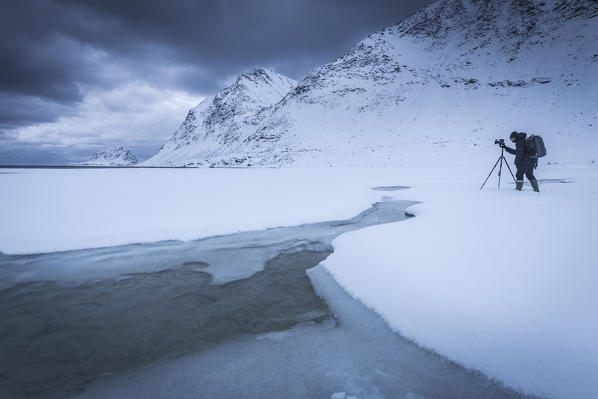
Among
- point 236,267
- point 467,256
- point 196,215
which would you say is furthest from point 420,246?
point 196,215

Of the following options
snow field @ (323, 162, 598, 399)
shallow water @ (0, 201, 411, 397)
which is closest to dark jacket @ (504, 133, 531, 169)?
snow field @ (323, 162, 598, 399)

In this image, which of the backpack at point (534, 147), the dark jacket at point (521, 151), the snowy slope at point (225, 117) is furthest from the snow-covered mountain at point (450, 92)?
the snowy slope at point (225, 117)

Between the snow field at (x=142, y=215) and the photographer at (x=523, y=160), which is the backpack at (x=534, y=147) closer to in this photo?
the photographer at (x=523, y=160)

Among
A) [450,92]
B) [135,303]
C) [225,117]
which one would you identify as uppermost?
[225,117]

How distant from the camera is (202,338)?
2758 millimetres

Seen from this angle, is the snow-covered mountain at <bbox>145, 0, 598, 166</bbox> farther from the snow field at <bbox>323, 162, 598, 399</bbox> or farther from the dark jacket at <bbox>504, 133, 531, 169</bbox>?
the snow field at <bbox>323, 162, 598, 399</bbox>

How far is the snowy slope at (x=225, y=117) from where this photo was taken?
134300 millimetres

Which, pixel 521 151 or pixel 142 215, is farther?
pixel 521 151

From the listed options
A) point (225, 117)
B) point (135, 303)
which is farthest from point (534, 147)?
point (225, 117)

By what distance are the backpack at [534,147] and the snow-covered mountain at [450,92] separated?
83.2 ft

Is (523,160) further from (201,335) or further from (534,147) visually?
(201,335)

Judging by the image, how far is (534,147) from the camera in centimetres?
868

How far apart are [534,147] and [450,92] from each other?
47.9m

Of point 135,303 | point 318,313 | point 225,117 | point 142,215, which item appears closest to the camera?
point 318,313
